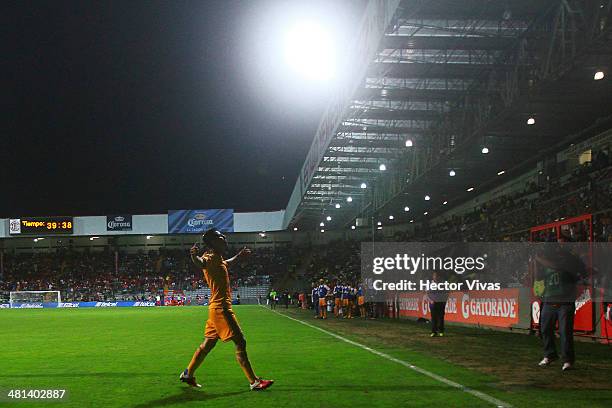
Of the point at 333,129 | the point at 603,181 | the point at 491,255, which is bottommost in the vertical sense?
the point at 491,255

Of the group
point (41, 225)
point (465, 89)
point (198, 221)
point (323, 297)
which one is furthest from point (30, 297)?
point (465, 89)

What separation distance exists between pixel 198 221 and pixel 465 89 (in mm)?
53020

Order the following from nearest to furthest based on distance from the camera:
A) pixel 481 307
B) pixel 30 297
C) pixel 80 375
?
pixel 80 375, pixel 481 307, pixel 30 297

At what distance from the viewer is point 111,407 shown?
802 centimetres

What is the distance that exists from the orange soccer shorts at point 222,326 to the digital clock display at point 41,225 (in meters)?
69.5

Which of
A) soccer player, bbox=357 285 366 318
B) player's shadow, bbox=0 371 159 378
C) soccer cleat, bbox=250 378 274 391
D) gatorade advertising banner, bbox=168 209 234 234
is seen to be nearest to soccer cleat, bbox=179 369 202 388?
soccer cleat, bbox=250 378 274 391

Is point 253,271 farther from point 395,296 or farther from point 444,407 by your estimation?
point 444,407

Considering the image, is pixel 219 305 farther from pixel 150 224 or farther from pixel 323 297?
pixel 150 224

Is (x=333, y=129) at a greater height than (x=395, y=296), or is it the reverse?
(x=333, y=129)

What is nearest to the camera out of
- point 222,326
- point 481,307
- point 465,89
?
point 222,326

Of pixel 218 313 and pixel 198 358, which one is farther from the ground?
pixel 218 313

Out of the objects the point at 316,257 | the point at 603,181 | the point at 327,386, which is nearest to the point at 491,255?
the point at 603,181

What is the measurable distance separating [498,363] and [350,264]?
4775 cm

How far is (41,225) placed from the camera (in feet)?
→ 243
